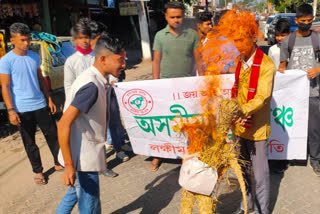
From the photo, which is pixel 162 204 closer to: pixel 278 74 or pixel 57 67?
pixel 278 74

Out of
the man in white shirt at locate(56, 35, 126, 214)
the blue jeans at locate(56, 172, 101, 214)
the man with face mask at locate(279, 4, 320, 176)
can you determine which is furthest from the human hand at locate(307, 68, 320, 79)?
the blue jeans at locate(56, 172, 101, 214)

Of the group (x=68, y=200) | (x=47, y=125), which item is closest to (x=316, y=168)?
(x=68, y=200)

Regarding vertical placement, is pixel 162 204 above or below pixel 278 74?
below

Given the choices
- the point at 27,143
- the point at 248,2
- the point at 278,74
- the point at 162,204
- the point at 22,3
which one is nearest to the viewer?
the point at 248,2

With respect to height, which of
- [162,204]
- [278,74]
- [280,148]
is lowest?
[162,204]

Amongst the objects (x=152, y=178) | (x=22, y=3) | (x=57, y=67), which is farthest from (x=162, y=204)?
(x=22, y=3)

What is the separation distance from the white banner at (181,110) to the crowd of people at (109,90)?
0.14 meters

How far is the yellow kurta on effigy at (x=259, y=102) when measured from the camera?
2.59 m

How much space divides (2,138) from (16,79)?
2.87 meters

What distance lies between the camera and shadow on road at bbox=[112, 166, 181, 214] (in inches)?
145

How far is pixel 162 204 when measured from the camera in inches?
147

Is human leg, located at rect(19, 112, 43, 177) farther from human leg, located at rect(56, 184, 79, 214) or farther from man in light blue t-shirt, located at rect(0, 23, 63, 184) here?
human leg, located at rect(56, 184, 79, 214)

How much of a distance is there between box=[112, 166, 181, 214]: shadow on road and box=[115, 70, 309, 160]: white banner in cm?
37

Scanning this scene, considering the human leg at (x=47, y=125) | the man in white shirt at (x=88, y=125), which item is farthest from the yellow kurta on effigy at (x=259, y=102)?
the human leg at (x=47, y=125)
